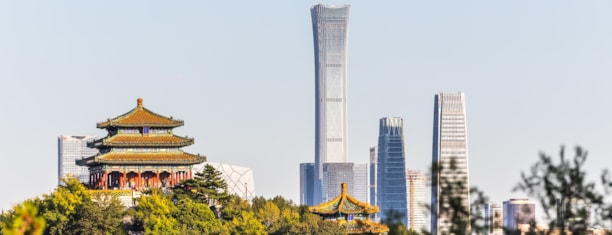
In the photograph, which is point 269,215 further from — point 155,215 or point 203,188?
Result: point 155,215

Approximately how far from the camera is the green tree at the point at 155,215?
130 meters

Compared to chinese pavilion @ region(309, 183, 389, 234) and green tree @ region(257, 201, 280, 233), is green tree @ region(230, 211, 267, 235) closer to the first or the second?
green tree @ region(257, 201, 280, 233)

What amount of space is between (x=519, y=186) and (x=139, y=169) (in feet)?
332

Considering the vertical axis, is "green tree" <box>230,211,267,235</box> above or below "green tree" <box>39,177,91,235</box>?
below

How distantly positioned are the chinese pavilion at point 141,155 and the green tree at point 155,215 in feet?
52.5

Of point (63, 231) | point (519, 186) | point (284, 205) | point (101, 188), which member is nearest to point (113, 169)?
point (101, 188)

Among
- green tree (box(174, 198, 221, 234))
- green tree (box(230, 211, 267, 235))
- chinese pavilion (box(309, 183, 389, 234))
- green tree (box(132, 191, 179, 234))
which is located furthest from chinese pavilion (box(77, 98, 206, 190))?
green tree (box(132, 191, 179, 234))

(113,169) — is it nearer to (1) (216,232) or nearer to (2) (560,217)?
(1) (216,232)

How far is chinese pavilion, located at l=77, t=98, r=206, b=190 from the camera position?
14925cm

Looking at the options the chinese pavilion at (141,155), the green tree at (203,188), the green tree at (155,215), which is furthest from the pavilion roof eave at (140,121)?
the green tree at (155,215)

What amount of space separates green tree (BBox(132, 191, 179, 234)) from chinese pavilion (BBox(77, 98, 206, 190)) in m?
16.0

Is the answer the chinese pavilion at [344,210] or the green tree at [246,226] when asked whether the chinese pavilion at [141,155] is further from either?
the green tree at [246,226]

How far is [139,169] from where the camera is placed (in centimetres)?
14925

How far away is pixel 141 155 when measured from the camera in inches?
5876
